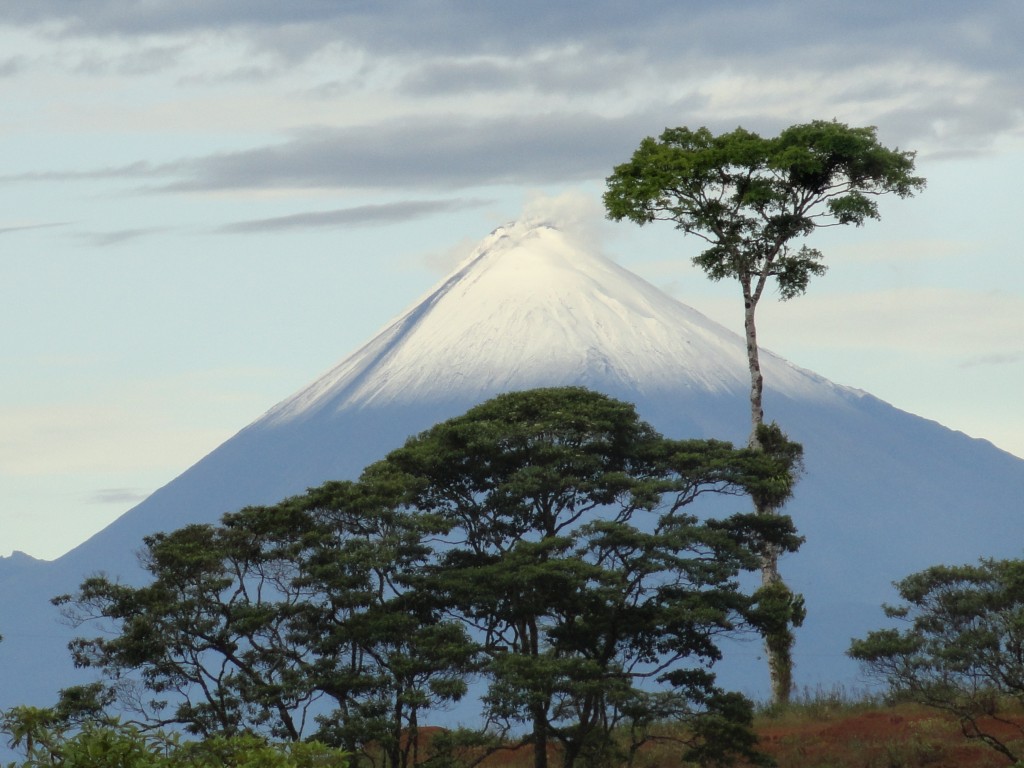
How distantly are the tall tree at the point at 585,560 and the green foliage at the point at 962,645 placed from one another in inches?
109

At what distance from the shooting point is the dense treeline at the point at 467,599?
27.6m

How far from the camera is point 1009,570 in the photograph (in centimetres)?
2819

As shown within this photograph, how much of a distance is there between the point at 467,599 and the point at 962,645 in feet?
30.9

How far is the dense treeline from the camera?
27625 mm

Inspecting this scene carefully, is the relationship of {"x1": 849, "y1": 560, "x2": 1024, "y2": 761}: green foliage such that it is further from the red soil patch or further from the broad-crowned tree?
the broad-crowned tree

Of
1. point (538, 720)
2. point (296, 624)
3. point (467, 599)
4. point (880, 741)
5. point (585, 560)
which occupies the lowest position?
point (880, 741)

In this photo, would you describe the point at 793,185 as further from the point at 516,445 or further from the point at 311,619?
the point at 311,619

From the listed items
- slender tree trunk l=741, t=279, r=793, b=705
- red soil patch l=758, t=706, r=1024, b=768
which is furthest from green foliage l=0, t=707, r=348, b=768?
slender tree trunk l=741, t=279, r=793, b=705

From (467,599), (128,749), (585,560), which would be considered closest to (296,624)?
(467,599)

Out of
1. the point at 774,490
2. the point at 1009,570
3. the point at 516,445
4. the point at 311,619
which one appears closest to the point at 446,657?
the point at 311,619

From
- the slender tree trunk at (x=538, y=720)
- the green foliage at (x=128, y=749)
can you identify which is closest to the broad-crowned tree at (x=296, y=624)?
the slender tree trunk at (x=538, y=720)

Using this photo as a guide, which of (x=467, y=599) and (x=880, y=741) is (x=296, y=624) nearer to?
(x=467, y=599)

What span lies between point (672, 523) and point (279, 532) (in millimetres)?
7960

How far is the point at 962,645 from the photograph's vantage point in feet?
88.1
